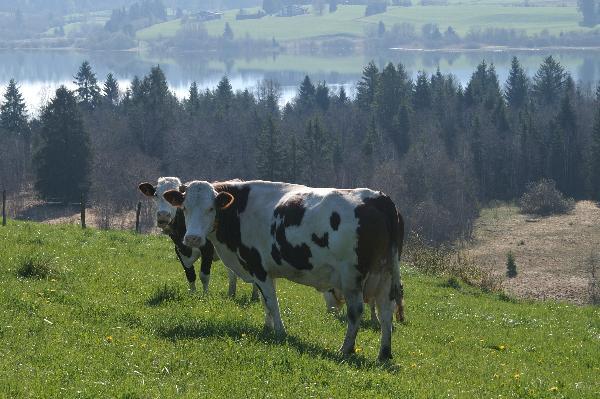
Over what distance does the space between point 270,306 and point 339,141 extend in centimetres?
8345

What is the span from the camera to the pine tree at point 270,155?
81.2 metres

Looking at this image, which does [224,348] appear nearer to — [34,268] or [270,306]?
[270,306]

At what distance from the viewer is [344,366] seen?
402 inches

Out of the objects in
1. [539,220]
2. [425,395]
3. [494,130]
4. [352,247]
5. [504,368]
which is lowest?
[539,220]

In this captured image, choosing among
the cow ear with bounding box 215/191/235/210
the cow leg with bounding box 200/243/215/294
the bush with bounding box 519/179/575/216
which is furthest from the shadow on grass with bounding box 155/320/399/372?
the bush with bounding box 519/179/575/216

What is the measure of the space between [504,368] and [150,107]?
8726 centimetres

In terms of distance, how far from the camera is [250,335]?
1126 cm

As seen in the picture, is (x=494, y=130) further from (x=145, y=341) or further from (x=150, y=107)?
(x=145, y=341)

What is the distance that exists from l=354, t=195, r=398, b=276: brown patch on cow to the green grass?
1.21 m

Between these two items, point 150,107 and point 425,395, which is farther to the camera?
point 150,107

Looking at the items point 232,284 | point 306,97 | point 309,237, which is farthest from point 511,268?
point 306,97

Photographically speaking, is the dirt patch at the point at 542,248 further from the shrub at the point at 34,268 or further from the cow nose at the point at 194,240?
the cow nose at the point at 194,240

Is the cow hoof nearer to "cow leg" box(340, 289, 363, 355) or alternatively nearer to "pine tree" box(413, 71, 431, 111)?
"cow leg" box(340, 289, 363, 355)

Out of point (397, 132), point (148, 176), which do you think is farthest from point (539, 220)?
point (148, 176)
